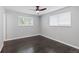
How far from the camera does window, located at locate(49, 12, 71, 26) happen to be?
114 inches

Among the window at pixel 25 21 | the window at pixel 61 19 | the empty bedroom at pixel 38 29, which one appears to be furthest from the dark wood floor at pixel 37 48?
the window at pixel 25 21

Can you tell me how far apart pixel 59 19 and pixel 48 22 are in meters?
1.01

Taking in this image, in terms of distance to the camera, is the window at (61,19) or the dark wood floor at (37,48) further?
the window at (61,19)

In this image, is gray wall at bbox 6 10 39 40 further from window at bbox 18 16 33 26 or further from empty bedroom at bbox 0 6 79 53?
window at bbox 18 16 33 26

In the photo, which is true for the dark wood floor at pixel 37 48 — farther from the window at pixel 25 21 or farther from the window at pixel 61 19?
the window at pixel 25 21

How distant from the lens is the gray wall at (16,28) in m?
3.71

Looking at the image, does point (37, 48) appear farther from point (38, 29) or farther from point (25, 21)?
point (38, 29)

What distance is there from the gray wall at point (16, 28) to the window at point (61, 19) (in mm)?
1728

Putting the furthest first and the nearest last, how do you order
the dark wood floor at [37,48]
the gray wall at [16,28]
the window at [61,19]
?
the gray wall at [16,28] < the window at [61,19] < the dark wood floor at [37,48]

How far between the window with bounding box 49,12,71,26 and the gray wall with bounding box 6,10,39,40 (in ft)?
5.67

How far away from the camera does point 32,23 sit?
539cm

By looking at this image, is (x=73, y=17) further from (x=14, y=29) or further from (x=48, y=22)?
(x=14, y=29)

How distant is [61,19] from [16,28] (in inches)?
113

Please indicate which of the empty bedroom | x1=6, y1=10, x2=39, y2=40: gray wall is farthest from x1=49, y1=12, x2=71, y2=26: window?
x1=6, y1=10, x2=39, y2=40: gray wall
